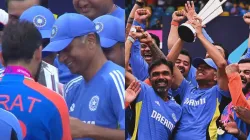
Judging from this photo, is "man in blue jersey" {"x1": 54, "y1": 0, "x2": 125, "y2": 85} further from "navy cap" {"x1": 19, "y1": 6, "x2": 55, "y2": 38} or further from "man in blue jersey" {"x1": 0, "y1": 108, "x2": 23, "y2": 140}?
"man in blue jersey" {"x1": 0, "y1": 108, "x2": 23, "y2": 140}

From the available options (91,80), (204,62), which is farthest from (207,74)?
(91,80)

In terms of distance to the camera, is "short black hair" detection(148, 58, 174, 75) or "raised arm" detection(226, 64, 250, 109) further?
"short black hair" detection(148, 58, 174, 75)

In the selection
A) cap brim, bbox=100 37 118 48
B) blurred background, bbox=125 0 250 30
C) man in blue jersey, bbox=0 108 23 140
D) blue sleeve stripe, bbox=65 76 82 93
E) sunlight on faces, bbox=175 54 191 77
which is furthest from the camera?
blurred background, bbox=125 0 250 30

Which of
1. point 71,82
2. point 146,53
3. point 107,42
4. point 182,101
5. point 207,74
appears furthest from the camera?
point 146,53

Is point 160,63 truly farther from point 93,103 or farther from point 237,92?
point 93,103

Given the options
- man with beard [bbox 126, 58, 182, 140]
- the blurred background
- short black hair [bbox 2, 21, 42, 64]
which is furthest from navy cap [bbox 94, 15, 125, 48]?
the blurred background

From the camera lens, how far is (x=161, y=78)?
4.76 m

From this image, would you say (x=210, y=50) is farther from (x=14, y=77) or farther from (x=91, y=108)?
(x=14, y=77)

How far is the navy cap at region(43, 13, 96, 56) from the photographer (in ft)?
9.84

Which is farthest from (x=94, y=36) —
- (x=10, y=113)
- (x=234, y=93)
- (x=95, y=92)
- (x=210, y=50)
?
(x=210, y=50)

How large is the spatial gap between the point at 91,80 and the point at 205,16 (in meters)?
2.45

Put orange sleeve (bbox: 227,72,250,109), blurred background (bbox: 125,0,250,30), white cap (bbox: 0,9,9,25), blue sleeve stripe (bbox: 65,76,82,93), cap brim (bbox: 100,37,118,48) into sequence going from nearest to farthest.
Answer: blue sleeve stripe (bbox: 65,76,82,93) → cap brim (bbox: 100,37,118,48) → white cap (bbox: 0,9,9,25) → orange sleeve (bbox: 227,72,250,109) → blurred background (bbox: 125,0,250,30)

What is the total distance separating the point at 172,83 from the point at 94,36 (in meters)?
2.17

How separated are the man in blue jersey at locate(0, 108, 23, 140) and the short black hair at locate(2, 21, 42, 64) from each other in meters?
0.29
